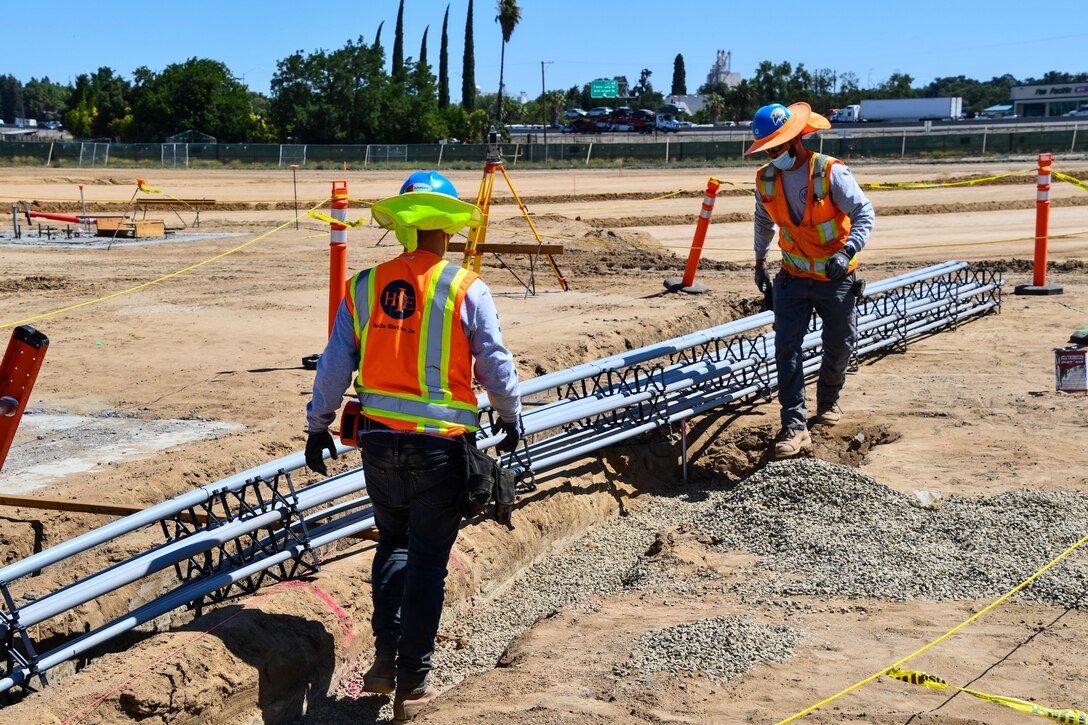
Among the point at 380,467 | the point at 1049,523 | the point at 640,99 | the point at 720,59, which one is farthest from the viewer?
the point at 720,59

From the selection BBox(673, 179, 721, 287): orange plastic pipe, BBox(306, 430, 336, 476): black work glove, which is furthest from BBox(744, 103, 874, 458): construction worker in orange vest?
BBox(673, 179, 721, 287): orange plastic pipe

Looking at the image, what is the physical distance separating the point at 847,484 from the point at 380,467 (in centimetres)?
327

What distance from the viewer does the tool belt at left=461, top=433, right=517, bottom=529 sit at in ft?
15.3

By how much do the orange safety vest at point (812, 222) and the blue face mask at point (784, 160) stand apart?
79mm

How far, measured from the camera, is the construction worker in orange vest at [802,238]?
310 inches

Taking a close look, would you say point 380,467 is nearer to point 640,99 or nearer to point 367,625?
point 367,625

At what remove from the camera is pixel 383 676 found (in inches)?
197

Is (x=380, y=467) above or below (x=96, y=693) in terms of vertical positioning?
above

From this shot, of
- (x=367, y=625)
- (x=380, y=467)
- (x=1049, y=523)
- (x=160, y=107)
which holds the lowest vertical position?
(x=367, y=625)

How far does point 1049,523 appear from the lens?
618 centimetres

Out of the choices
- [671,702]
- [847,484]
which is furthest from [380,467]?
[847,484]

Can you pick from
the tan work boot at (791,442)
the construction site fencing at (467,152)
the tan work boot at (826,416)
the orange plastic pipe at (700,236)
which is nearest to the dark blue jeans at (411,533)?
the tan work boot at (791,442)

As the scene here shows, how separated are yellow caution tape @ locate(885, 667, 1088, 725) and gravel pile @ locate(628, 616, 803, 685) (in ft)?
1.76

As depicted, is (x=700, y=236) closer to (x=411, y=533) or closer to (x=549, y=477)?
(x=549, y=477)
